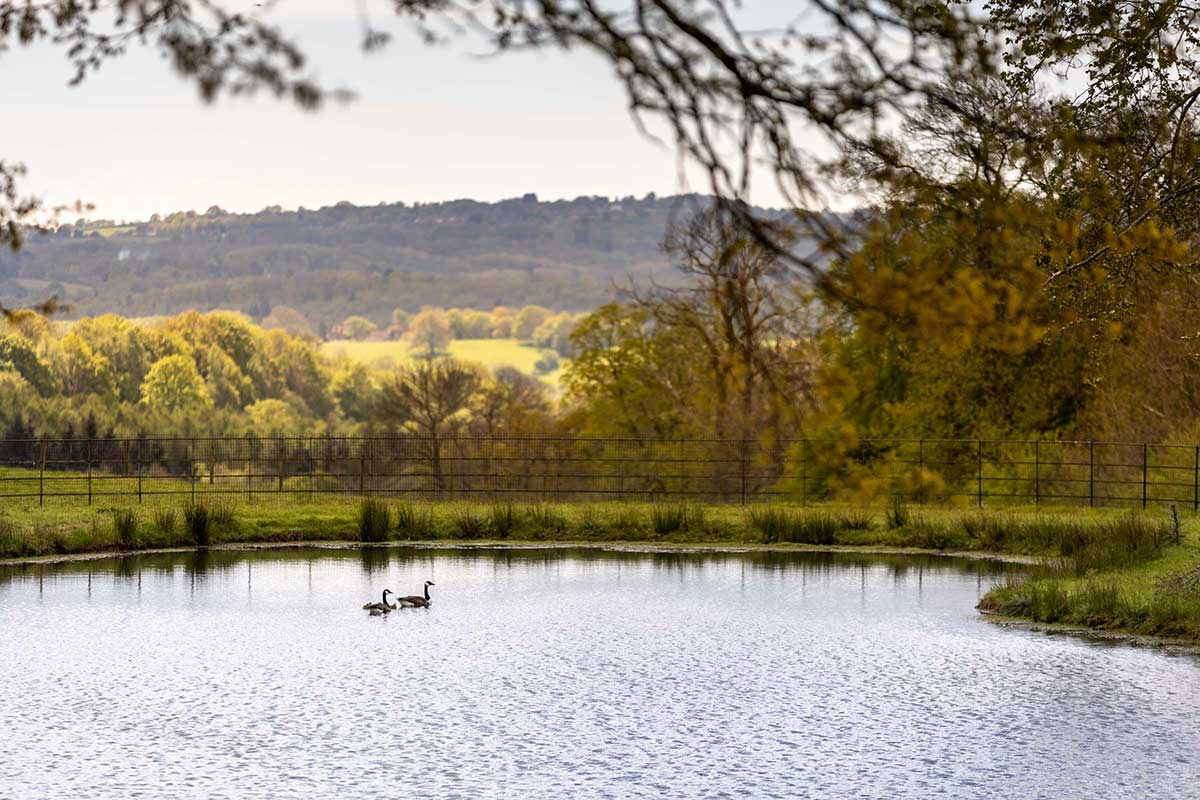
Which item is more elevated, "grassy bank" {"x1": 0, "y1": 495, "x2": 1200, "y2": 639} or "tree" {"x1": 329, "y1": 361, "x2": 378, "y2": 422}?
"tree" {"x1": 329, "y1": 361, "x2": 378, "y2": 422}

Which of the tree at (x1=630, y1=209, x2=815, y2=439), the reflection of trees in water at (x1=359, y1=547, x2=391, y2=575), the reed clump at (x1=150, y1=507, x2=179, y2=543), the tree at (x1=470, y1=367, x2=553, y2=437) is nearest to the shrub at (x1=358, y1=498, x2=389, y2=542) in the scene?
the reflection of trees in water at (x1=359, y1=547, x2=391, y2=575)

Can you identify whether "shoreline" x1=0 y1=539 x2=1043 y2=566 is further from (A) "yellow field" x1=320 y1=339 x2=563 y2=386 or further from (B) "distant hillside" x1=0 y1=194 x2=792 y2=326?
(A) "yellow field" x1=320 y1=339 x2=563 y2=386

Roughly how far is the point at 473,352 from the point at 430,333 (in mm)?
4600

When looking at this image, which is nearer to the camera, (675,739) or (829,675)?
(675,739)

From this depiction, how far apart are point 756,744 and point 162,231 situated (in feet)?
503

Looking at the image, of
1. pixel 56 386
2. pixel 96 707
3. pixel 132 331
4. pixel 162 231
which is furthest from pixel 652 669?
pixel 162 231

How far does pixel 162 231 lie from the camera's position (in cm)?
15675

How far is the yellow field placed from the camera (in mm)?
127812

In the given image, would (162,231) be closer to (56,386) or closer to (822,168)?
(56,386)

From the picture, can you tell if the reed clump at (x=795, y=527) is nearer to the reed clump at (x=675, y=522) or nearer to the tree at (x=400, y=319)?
the reed clump at (x=675, y=522)

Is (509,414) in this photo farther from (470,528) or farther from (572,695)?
(572,695)

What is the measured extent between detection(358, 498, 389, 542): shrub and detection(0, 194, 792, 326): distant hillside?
3717 inches

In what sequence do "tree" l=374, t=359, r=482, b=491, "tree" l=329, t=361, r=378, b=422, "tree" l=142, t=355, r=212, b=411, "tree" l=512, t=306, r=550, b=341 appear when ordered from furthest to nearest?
"tree" l=512, t=306, r=550, b=341
"tree" l=329, t=361, r=378, b=422
"tree" l=142, t=355, r=212, b=411
"tree" l=374, t=359, r=482, b=491

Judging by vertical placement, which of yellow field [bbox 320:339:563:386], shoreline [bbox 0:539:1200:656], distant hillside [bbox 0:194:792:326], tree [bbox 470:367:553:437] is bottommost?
shoreline [bbox 0:539:1200:656]
